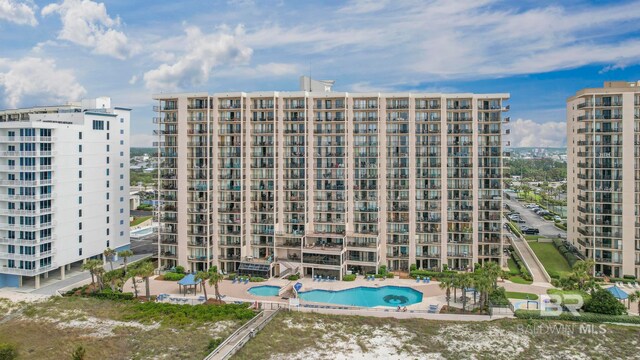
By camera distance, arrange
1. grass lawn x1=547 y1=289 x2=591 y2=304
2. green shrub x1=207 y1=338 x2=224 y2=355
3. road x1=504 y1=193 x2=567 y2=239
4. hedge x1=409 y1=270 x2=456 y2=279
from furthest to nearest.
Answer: road x1=504 y1=193 x2=567 y2=239
hedge x1=409 y1=270 x2=456 y2=279
grass lawn x1=547 y1=289 x2=591 y2=304
green shrub x1=207 y1=338 x2=224 y2=355

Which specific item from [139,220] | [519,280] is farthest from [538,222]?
[139,220]

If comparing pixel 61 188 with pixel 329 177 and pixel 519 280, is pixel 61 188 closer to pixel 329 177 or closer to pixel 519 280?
pixel 329 177

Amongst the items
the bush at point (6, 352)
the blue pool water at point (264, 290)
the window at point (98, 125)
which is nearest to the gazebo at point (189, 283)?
the blue pool water at point (264, 290)

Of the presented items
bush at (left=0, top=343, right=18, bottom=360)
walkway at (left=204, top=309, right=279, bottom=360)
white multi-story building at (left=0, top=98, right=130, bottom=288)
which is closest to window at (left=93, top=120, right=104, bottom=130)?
white multi-story building at (left=0, top=98, right=130, bottom=288)

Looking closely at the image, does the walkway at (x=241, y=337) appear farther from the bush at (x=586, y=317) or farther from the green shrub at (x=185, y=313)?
the bush at (x=586, y=317)

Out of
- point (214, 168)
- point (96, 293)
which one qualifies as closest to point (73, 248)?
point (96, 293)

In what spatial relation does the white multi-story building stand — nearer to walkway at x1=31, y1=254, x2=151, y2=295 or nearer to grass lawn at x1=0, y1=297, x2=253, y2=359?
walkway at x1=31, y1=254, x2=151, y2=295
